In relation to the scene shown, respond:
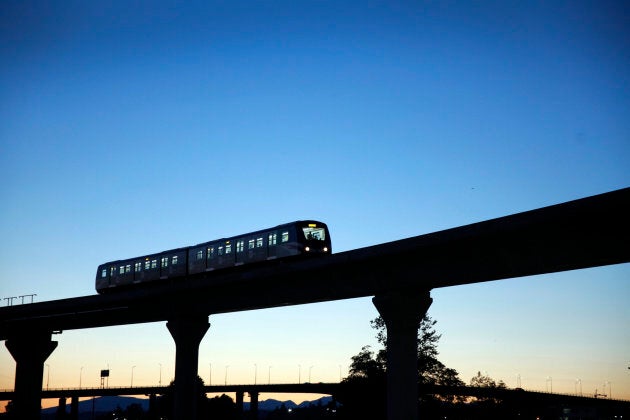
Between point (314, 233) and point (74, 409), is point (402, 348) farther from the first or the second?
point (74, 409)

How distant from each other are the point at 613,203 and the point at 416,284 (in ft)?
46.4

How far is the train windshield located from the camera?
5691 centimetres

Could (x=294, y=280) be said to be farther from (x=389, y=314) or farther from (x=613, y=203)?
(x=613, y=203)

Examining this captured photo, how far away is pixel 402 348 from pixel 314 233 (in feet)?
45.8

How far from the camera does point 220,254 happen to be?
63.1 meters

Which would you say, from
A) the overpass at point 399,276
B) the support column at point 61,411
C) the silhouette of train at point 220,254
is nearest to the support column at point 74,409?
the support column at point 61,411

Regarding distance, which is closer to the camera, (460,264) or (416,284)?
(460,264)

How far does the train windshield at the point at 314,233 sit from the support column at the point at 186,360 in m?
15.2

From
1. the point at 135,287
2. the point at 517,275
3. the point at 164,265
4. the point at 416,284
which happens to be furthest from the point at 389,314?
the point at 135,287

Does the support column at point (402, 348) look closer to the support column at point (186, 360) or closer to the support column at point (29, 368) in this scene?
the support column at point (186, 360)

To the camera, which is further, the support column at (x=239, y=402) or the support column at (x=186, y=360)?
the support column at (x=239, y=402)

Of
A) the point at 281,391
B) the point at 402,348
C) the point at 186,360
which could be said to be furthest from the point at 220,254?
the point at 281,391

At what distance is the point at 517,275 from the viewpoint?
136 ft

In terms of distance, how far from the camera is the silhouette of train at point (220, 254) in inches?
2232
